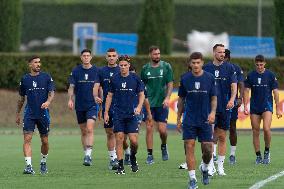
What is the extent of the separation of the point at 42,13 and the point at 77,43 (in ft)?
18.6

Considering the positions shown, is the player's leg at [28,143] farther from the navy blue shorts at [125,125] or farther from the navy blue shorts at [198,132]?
the navy blue shorts at [198,132]

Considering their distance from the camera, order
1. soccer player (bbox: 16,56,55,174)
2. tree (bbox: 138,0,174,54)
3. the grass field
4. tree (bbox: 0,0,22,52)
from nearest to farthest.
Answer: the grass field, soccer player (bbox: 16,56,55,174), tree (bbox: 0,0,22,52), tree (bbox: 138,0,174,54)

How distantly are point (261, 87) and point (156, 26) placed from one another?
858 inches

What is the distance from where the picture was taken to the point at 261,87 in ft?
82.9

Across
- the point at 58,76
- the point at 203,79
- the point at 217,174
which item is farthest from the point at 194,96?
the point at 58,76

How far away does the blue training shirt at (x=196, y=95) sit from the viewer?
62.9 feet

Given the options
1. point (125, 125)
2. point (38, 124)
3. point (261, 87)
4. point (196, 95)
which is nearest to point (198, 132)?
point (196, 95)

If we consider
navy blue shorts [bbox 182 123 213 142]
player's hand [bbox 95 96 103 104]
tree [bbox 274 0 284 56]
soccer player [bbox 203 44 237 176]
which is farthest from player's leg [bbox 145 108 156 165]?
tree [bbox 274 0 284 56]

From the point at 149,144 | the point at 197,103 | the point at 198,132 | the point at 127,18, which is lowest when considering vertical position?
the point at 149,144

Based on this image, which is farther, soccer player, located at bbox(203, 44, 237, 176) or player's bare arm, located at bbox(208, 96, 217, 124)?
soccer player, located at bbox(203, 44, 237, 176)

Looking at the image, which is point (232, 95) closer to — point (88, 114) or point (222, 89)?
point (222, 89)

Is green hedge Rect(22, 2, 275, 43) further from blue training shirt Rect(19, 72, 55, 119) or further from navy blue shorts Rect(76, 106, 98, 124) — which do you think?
blue training shirt Rect(19, 72, 55, 119)

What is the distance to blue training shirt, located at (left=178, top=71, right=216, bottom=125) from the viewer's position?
1918cm

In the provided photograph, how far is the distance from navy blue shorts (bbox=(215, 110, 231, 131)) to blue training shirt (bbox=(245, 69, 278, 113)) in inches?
113
